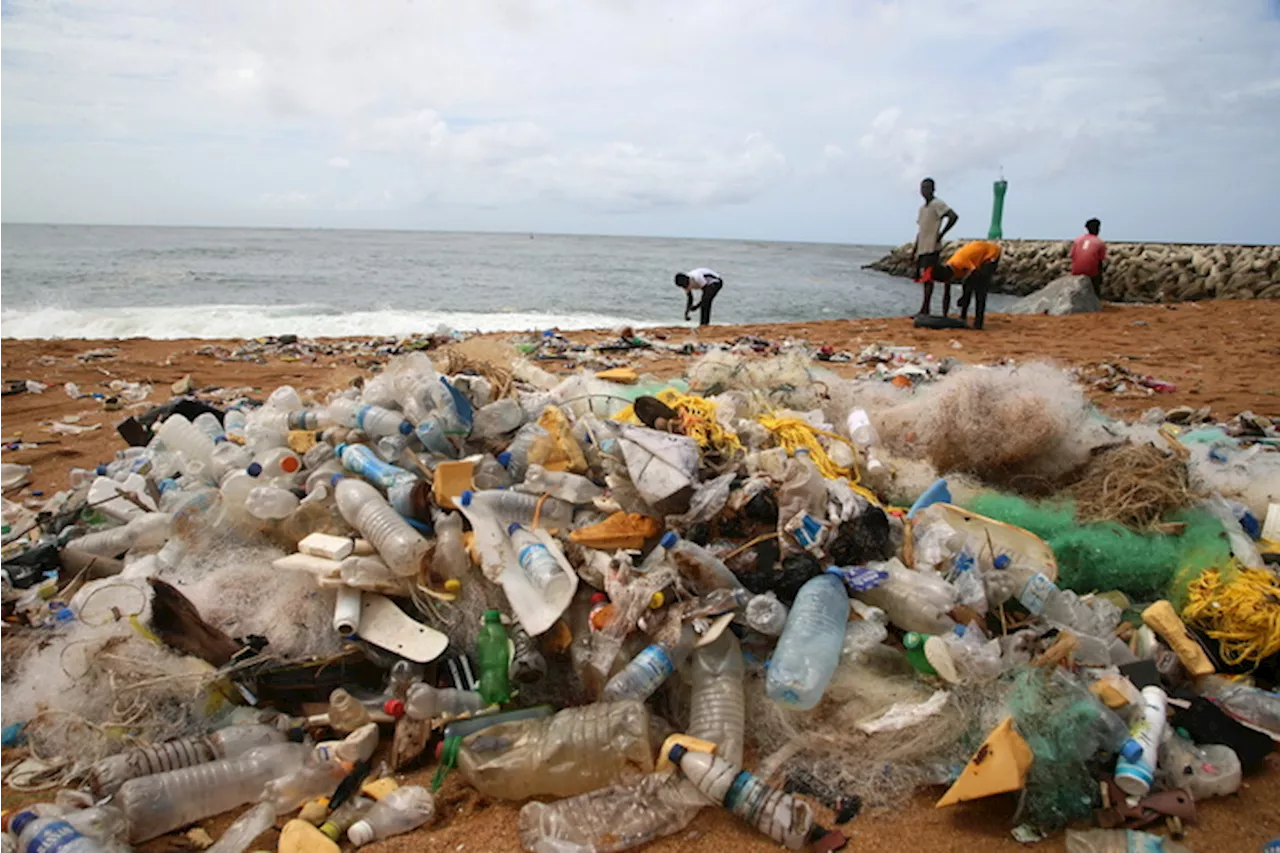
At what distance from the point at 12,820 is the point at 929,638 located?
2520 millimetres

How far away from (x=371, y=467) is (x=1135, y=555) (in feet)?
10.1

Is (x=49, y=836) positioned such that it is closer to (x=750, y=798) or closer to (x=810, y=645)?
(x=750, y=798)

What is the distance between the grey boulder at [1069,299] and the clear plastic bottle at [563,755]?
495 inches

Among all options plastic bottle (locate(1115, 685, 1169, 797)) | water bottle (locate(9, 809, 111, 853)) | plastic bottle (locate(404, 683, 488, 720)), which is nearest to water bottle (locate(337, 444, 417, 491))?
plastic bottle (locate(404, 683, 488, 720))

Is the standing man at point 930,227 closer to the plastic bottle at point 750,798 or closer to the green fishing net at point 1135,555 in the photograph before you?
the green fishing net at point 1135,555

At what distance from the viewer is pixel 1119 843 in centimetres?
176

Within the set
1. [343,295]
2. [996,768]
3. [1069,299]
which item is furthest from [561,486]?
[343,295]

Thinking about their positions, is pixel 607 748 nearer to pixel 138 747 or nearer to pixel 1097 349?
pixel 138 747

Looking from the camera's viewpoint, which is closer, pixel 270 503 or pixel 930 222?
pixel 270 503

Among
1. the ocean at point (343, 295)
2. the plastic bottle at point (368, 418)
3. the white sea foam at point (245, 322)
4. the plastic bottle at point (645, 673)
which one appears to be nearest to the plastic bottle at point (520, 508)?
the plastic bottle at point (368, 418)

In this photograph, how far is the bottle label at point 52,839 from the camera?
1.67 meters

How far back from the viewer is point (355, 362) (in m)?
8.03

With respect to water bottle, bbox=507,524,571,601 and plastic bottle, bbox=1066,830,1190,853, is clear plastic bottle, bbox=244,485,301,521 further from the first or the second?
plastic bottle, bbox=1066,830,1190,853

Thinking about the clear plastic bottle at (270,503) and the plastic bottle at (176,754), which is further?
the clear plastic bottle at (270,503)
